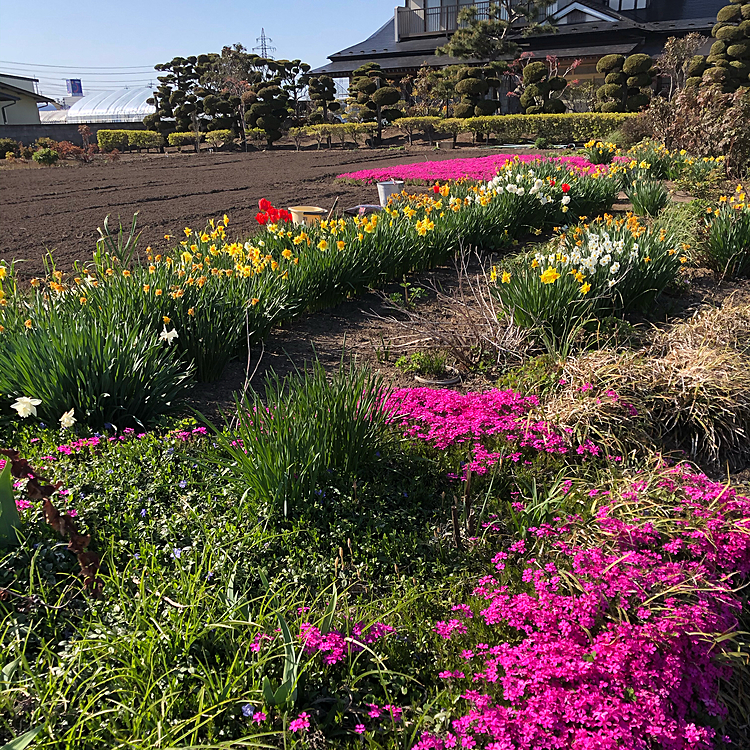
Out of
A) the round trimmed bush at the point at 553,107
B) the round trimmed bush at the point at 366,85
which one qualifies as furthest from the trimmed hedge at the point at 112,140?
the round trimmed bush at the point at 553,107

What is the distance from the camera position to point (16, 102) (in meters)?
40.3

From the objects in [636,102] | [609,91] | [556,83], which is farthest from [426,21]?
[636,102]

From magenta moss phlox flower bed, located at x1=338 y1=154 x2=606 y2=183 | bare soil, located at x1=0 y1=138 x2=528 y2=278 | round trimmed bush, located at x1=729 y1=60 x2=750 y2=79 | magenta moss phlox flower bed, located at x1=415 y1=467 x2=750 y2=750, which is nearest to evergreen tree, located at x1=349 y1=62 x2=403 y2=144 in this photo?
bare soil, located at x1=0 y1=138 x2=528 y2=278

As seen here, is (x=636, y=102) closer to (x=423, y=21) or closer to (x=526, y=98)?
(x=526, y=98)

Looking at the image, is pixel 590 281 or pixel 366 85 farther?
pixel 366 85

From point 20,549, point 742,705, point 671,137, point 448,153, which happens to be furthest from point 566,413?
point 448,153

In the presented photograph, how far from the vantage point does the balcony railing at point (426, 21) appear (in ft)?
120

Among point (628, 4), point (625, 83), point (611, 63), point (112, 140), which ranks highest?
point (628, 4)

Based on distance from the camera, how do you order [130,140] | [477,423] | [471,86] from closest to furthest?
[477,423] < [471,86] < [130,140]

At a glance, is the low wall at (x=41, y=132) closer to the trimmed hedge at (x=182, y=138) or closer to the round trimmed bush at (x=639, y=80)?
the trimmed hedge at (x=182, y=138)

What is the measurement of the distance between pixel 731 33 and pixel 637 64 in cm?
351

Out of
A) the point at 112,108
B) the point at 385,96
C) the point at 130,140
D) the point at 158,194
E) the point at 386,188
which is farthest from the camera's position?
the point at 112,108

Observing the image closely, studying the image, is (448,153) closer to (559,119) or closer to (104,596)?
(559,119)

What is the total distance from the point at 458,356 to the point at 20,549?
290 cm
